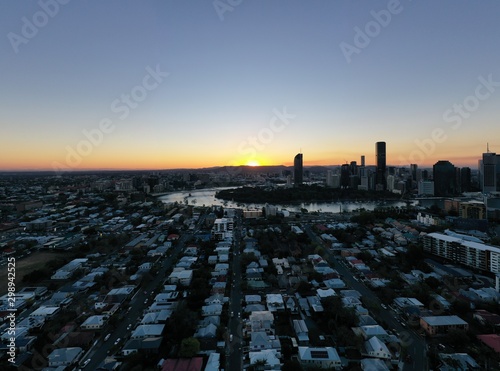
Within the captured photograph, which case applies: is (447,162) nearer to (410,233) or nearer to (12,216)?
(410,233)

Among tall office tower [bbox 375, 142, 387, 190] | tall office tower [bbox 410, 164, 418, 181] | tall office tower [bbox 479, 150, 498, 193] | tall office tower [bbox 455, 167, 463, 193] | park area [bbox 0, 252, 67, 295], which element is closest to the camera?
park area [bbox 0, 252, 67, 295]

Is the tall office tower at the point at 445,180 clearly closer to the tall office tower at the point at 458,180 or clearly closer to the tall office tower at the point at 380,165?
the tall office tower at the point at 458,180

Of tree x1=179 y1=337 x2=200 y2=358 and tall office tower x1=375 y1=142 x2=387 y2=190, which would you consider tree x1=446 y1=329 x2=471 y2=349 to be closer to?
tree x1=179 y1=337 x2=200 y2=358

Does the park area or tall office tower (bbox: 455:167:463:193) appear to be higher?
tall office tower (bbox: 455:167:463:193)

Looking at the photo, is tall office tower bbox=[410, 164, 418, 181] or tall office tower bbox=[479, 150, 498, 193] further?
tall office tower bbox=[410, 164, 418, 181]

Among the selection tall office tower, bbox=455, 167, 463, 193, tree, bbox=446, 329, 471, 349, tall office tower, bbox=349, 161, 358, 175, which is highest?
tall office tower, bbox=349, 161, 358, 175

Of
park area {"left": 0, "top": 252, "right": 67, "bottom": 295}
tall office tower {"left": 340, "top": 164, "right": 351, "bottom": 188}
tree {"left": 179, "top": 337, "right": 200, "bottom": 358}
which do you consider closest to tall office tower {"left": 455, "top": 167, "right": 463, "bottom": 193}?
tall office tower {"left": 340, "top": 164, "right": 351, "bottom": 188}

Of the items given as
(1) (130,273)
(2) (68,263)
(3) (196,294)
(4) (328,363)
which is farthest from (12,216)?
(4) (328,363)
